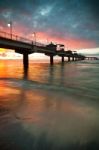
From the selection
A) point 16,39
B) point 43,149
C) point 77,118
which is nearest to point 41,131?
point 43,149

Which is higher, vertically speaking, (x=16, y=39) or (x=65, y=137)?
(x=16, y=39)

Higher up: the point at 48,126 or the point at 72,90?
the point at 48,126

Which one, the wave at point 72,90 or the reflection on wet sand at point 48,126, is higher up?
the reflection on wet sand at point 48,126

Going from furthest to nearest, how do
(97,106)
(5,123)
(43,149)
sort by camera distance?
(97,106) → (5,123) → (43,149)

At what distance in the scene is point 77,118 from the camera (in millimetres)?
10078

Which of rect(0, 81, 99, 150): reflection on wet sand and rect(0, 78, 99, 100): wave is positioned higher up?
rect(0, 81, 99, 150): reflection on wet sand

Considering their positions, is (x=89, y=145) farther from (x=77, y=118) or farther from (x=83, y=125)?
(x=77, y=118)

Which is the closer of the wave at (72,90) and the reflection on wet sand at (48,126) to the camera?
the reflection on wet sand at (48,126)

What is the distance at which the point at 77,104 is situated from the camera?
522 inches

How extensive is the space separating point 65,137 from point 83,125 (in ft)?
5.07

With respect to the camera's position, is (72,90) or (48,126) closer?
(48,126)

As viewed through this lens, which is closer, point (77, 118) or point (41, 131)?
point (41, 131)

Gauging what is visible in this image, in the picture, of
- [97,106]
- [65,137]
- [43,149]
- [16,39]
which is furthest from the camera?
[16,39]

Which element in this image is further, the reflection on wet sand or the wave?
the wave
